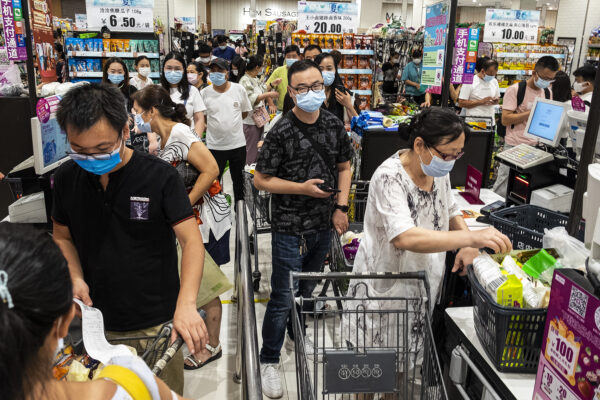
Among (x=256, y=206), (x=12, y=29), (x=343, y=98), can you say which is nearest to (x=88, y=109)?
(x=256, y=206)

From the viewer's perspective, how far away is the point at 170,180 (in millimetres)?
1964

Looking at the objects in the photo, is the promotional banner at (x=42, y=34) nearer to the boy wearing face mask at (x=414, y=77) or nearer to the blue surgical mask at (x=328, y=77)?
the blue surgical mask at (x=328, y=77)

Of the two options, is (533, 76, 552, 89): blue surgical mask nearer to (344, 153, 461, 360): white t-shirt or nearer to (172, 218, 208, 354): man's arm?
(344, 153, 461, 360): white t-shirt

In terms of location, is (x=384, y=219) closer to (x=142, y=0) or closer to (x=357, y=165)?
(x=357, y=165)

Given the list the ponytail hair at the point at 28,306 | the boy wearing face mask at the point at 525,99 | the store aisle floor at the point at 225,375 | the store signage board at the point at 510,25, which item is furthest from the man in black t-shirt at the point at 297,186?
the store signage board at the point at 510,25

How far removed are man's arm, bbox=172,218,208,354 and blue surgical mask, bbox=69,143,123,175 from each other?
1.06ft

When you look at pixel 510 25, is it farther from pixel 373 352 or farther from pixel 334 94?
pixel 373 352

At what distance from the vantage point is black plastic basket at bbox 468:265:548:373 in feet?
5.51

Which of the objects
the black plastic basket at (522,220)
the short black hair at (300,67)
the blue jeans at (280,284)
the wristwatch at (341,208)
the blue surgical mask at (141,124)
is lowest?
the blue jeans at (280,284)

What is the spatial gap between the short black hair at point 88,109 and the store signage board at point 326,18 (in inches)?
267

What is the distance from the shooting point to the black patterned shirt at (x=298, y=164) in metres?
2.90

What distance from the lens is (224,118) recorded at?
5.46 meters

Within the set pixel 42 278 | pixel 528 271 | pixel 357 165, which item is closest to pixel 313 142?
pixel 528 271

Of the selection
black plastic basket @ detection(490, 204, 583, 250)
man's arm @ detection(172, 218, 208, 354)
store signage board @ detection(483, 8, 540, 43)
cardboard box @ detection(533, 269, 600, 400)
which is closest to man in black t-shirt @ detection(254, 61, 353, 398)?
black plastic basket @ detection(490, 204, 583, 250)
